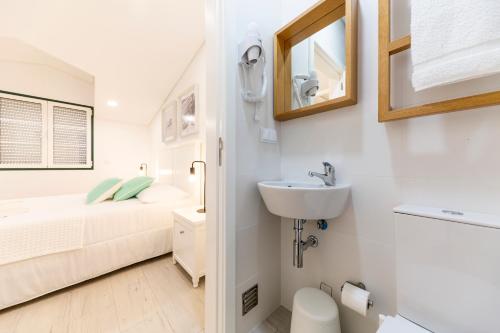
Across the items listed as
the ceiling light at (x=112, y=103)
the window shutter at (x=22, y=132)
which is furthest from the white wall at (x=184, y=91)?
the window shutter at (x=22, y=132)

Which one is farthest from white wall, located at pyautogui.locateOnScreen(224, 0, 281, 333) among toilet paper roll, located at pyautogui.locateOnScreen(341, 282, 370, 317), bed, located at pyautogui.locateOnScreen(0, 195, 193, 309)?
bed, located at pyautogui.locateOnScreen(0, 195, 193, 309)

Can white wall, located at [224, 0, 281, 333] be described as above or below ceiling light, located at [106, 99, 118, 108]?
below

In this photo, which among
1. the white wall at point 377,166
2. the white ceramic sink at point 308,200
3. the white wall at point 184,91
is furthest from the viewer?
the white wall at point 184,91

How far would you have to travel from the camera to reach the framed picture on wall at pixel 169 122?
2658mm

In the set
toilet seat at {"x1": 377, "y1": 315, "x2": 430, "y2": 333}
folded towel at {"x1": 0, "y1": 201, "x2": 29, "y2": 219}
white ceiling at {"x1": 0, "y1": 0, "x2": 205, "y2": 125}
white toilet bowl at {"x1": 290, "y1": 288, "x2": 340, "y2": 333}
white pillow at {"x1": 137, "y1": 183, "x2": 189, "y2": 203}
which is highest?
white ceiling at {"x1": 0, "y1": 0, "x2": 205, "y2": 125}

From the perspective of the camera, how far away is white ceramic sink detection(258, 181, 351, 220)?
0.75m

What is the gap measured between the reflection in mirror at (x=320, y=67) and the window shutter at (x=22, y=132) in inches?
158

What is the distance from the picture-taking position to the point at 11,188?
8.82 feet

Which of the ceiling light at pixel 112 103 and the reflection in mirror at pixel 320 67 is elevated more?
the ceiling light at pixel 112 103

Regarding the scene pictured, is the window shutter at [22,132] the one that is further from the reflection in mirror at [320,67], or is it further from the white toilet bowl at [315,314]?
the white toilet bowl at [315,314]

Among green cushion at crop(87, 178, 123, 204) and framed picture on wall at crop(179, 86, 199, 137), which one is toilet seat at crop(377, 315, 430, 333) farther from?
green cushion at crop(87, 178, 123, 204)

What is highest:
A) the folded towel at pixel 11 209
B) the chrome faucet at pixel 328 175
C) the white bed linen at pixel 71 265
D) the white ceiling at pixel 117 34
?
the white ceiling at pixel 117 34

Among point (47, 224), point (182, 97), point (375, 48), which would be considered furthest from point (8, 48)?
point (375, 48)

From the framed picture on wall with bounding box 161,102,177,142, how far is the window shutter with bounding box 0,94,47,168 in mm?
1873
